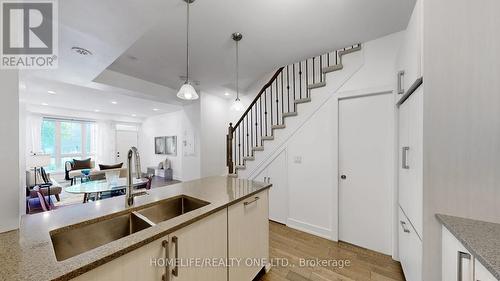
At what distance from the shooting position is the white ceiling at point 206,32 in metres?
1.76

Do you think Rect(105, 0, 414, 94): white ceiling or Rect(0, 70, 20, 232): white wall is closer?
Rect(0, 70, 20, 232): white wall

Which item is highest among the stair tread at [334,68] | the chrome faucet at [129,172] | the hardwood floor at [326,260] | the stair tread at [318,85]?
the stair tread at [334,68]

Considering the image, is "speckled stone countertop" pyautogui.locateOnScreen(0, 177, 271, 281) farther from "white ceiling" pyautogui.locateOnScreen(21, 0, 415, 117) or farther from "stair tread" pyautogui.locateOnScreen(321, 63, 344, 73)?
"stair tread" pyautogui.locateOnScreen(321, 63, 344, 73)

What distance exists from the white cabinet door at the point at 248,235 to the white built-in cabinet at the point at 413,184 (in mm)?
1237

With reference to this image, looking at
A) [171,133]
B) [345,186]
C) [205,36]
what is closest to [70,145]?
[171,133]

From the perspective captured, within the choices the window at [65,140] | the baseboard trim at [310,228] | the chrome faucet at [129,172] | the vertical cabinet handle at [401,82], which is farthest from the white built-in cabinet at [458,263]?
the window at [65,140]

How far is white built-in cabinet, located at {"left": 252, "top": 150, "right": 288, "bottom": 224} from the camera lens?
3.13 m

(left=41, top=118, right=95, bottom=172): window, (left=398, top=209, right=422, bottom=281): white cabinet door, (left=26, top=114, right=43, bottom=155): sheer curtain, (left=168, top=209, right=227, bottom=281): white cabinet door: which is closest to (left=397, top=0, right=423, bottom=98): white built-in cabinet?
(left=398, top=209, right=422, bottom=281): white cabinet door

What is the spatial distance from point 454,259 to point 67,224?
7.16 ft

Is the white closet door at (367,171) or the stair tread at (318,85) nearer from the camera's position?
the white closet door at (367,171)

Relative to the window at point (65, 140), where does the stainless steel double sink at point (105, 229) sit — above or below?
below

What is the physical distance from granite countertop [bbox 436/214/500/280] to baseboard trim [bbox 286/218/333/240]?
1.71m

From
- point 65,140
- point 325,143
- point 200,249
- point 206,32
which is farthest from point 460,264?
point 65,140

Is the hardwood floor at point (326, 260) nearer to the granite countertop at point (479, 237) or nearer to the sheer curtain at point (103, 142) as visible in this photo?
the granite countertop at point (479, 237)
